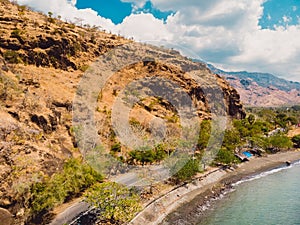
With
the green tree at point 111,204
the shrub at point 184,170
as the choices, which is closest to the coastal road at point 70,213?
the green tree at point 111,204

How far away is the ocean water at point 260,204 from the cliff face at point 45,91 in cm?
2128

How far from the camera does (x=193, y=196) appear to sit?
40438 millimetres

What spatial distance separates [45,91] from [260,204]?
3954 centimetres

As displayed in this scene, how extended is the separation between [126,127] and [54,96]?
49.3 feet

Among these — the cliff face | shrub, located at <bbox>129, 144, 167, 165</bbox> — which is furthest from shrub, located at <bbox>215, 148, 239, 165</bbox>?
the cliff face

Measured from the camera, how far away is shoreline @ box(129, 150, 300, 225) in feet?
106

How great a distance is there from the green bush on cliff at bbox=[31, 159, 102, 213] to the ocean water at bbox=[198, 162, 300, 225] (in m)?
15.7

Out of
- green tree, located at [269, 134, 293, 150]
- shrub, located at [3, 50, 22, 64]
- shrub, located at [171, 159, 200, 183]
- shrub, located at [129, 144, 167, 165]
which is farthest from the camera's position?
green tree, located at [269, 134, 293, 150]

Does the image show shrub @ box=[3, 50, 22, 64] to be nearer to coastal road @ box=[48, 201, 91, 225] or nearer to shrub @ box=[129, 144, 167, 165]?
shrub @ box=[129, 144, 167, 165]

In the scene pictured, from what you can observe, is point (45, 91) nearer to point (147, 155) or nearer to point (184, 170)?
point (147, 155)

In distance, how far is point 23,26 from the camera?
60125 mm

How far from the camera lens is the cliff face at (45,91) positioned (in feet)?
92.3

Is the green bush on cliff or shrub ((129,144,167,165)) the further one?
shrub ((129,144,167,165))

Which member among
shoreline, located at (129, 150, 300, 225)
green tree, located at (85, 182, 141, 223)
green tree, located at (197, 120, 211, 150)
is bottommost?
shoreline, located at (129, 150, 300, 225)
